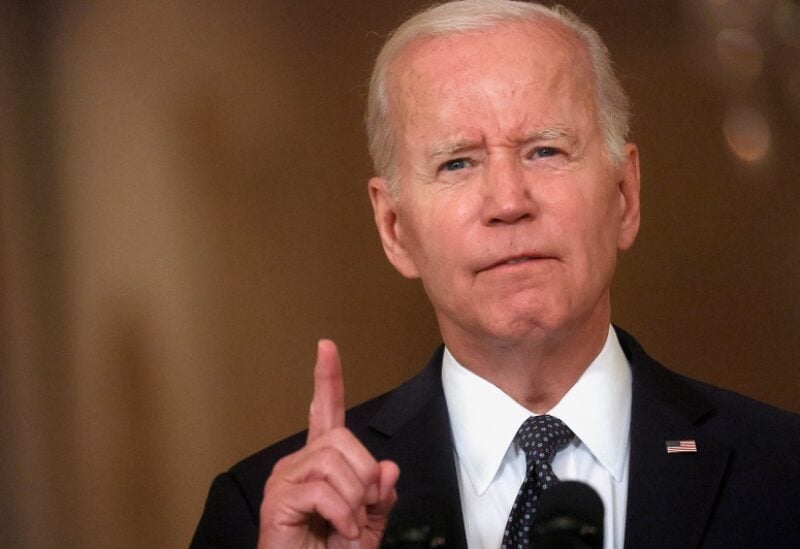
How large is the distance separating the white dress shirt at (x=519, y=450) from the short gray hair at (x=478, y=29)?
1.18 ft

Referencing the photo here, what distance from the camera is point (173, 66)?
2953 mm

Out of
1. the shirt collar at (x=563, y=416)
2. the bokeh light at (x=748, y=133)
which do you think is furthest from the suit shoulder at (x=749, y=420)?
the bokeh light at (x=748, y=133)

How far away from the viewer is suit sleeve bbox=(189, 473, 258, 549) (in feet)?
7.09

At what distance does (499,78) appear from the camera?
207cm

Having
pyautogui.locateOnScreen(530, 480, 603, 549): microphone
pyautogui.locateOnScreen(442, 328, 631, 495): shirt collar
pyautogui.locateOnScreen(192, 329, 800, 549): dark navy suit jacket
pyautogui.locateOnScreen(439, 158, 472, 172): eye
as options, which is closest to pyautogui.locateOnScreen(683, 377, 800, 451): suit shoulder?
pyautogui.locateOnScreen(192, 329, 800, 549): dark navy suit jacket

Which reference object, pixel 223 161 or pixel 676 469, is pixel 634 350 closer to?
pixel 676 469

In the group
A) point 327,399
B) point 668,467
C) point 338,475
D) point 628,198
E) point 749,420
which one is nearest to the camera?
point 338,475

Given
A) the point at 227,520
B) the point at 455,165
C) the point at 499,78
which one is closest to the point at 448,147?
the point at 455,165

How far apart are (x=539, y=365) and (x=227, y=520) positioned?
57 cm

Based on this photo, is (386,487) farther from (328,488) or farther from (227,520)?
(227,520)

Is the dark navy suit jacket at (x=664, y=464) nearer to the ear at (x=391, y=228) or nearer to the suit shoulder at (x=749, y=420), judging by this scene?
the suit shoulder at (x=749, y=420)

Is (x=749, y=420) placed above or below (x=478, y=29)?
below

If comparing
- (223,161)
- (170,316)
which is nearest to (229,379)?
(170,316)

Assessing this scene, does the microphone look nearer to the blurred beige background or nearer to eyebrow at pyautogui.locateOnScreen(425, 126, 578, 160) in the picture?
eyebrow at pyautogui.locateOnScreen(425, 126, 578, 160)
